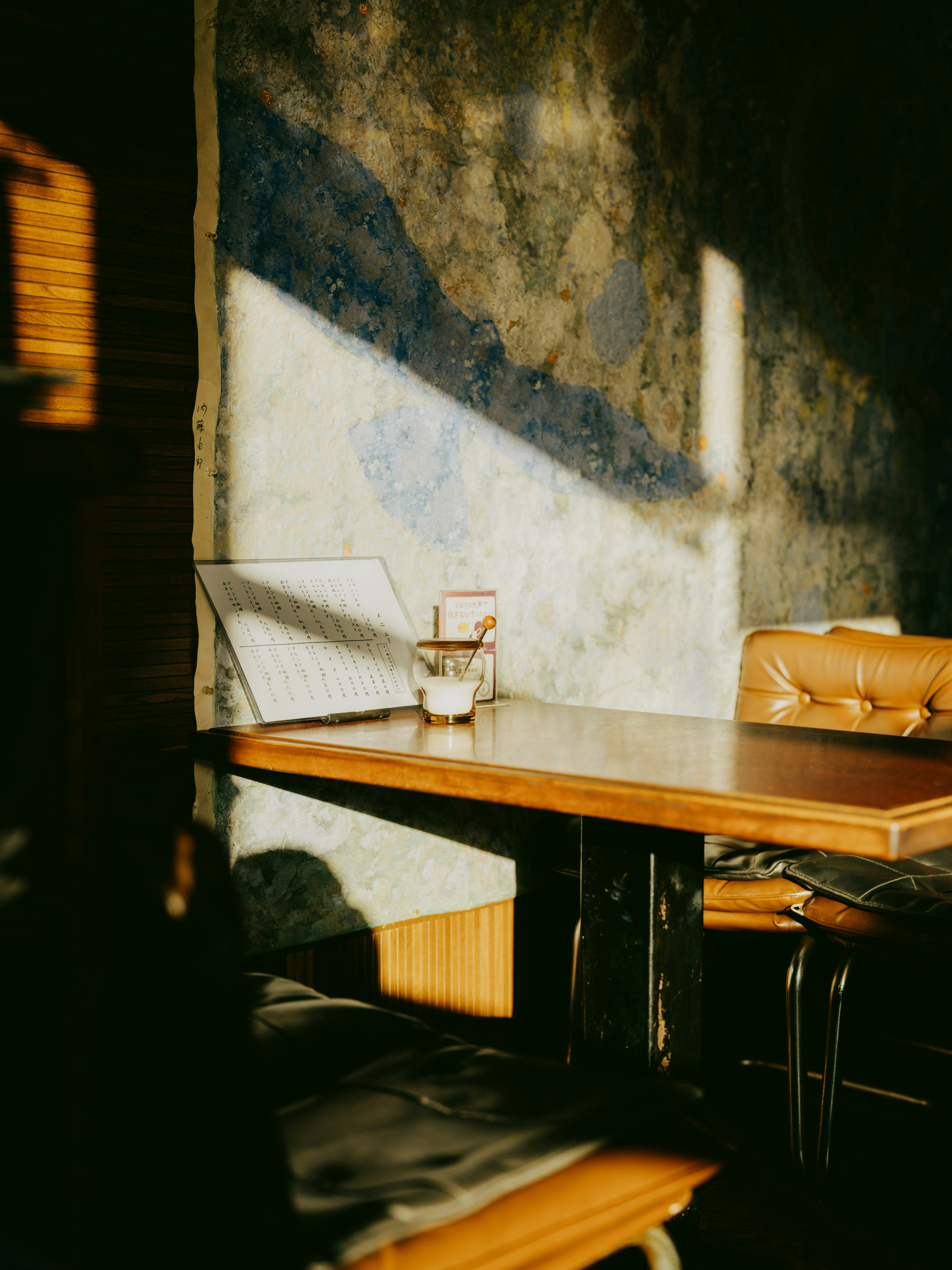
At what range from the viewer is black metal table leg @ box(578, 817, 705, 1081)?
129cm

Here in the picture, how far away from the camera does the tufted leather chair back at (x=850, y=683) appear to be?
2430 mm

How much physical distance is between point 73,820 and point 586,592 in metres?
2.10

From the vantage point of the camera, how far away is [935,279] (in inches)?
163

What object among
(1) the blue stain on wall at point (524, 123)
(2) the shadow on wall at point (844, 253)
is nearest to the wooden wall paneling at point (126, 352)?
(1) the blue stain on wall at point (524, 123)

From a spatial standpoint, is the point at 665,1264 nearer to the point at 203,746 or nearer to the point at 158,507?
the point at 203,746

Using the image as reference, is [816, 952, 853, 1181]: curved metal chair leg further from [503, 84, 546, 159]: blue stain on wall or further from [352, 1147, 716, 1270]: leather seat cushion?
[503, 84, 546, 159]: blue stain on wall

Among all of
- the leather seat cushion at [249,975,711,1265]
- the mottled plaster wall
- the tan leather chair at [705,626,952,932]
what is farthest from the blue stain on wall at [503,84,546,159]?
the leather seat cushion at [249,975,711,1265]

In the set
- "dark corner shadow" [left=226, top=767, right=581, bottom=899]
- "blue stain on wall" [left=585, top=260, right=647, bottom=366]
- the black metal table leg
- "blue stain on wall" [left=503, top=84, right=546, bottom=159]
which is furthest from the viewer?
"blue stain on wall" [left=585, top=260, right=647, bottom=366]

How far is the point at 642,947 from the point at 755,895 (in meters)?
0.87

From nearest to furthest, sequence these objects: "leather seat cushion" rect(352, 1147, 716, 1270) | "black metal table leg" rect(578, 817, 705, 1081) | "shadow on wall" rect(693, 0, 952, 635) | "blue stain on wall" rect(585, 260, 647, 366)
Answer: "leather seat cushion" rect(352, 1147, 716, 1270)
"black metal table leg" rect(578, 817, 705, 1081)
"blue stain on wall" rect(585, 260, 647, 366)
"shadow on wall" rect(693, 0, 952, 635)

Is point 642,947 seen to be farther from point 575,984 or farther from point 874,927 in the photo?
point 575,984

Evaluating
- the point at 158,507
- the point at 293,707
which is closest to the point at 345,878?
the point at 293,707

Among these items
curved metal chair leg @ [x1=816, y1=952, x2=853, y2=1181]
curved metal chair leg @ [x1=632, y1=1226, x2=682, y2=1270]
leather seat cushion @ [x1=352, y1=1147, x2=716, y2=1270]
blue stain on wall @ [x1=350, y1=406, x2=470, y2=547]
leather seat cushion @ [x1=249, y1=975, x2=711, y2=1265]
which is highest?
blue stain on wall @ [x1=350, y1=406, x2=470, y2=547]

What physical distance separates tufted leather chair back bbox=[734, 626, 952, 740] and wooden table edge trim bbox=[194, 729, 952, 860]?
1.33 metres
